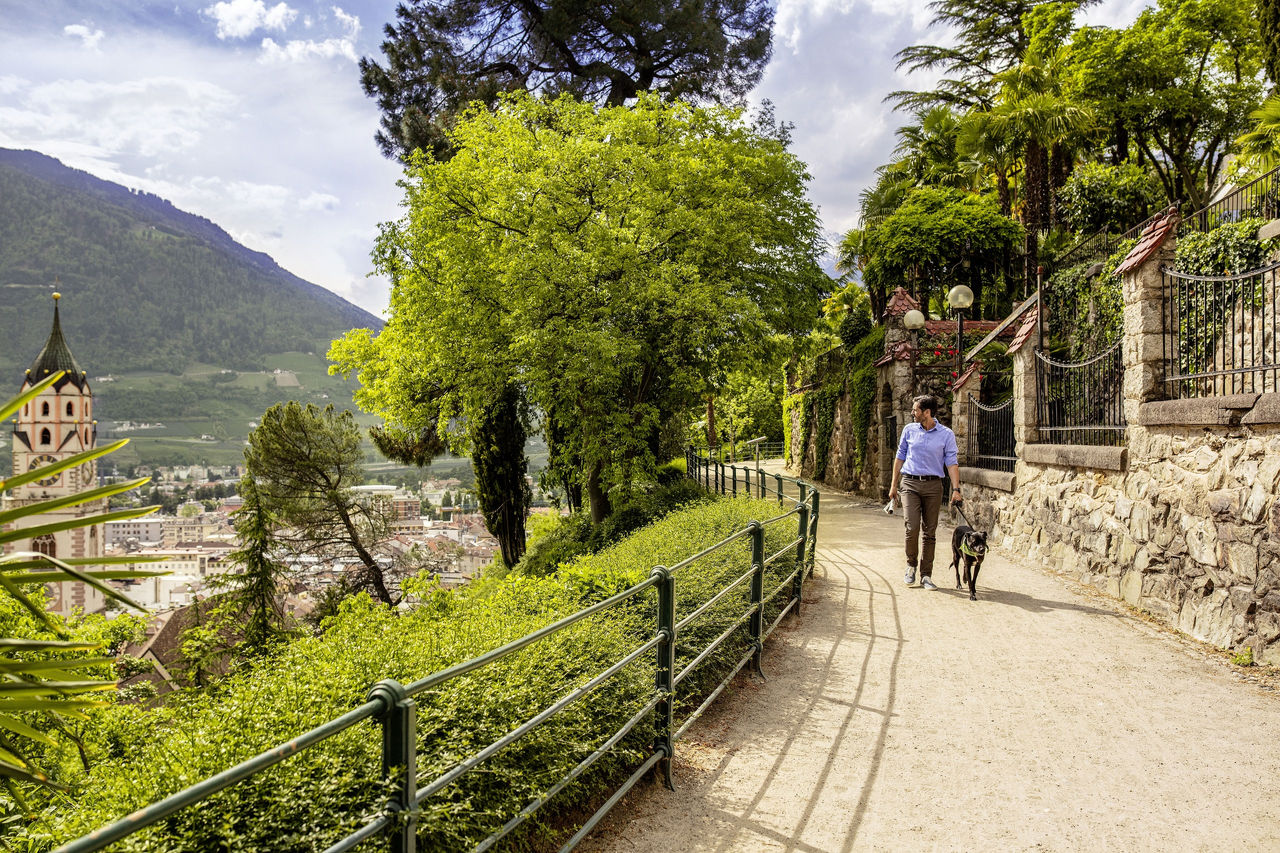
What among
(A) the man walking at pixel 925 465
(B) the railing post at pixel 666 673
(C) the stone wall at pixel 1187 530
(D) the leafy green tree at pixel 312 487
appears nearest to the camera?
(B) the railing post at pixel 666 673

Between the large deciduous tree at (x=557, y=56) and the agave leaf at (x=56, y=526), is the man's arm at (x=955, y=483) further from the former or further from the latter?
the large deciduous tree at (x=557, y=56)

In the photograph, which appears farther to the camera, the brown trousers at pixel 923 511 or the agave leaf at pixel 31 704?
the brown trousers at pixel 923 511

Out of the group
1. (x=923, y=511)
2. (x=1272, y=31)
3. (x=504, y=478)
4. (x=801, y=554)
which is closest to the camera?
(x=801, y=554)

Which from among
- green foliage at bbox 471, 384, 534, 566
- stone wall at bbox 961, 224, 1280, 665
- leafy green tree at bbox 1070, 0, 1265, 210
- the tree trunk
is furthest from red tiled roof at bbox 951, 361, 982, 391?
leafy green tree at bbox 1070, 0, 1265, 210

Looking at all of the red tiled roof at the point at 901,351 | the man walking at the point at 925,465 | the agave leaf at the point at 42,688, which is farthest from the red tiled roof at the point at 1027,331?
the agave leaf at the point at 42,688

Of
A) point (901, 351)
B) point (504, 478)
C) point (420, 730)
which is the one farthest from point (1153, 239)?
point (504, 478)

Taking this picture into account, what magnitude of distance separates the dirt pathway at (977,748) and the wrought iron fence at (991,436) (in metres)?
4.38

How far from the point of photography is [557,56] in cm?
2419

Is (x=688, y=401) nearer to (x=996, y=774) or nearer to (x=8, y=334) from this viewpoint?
(x=996, y=774)

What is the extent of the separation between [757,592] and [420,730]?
347 cm

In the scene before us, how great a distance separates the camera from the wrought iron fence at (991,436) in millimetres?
11227

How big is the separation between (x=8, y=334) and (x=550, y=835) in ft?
774

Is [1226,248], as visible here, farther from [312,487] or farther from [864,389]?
[312,487]

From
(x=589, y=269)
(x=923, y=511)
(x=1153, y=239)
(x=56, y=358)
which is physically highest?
(x=56, y=358)
